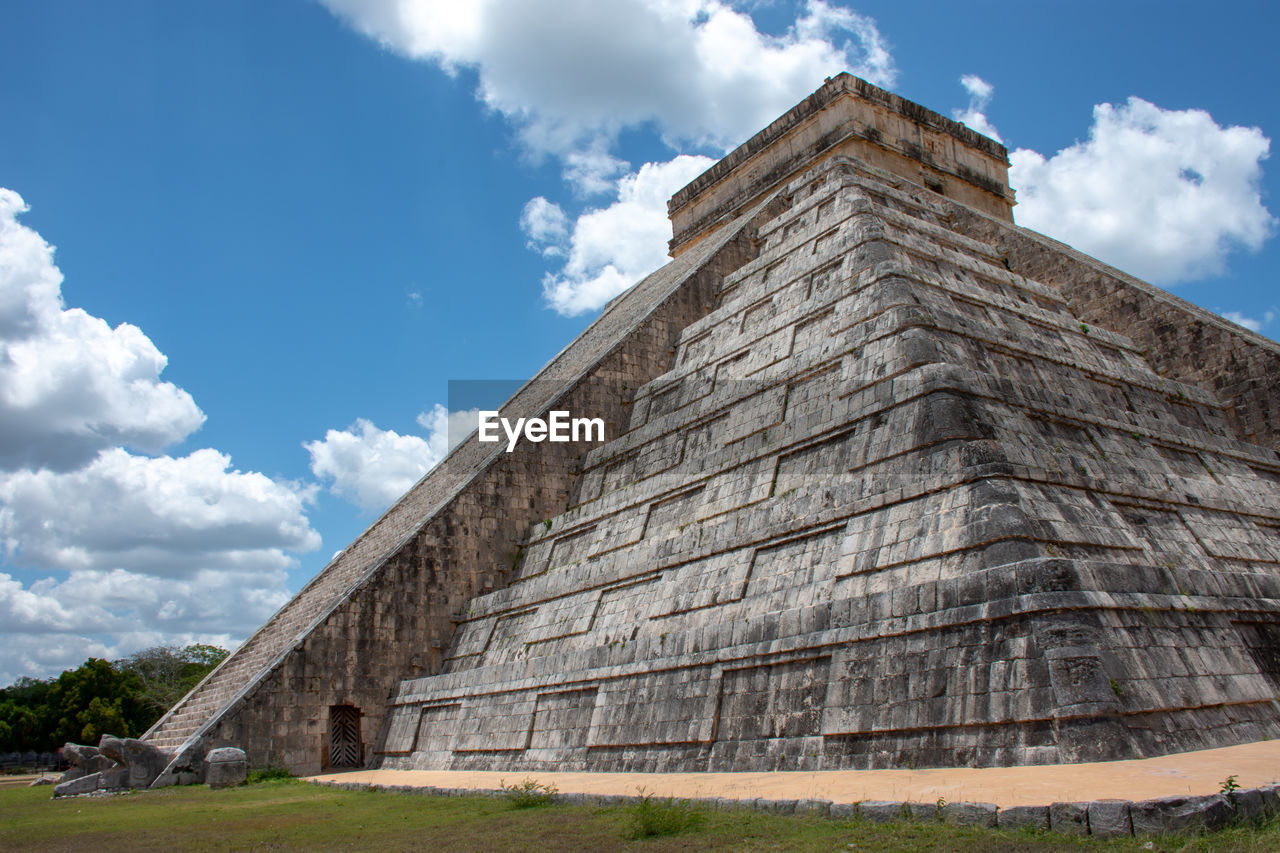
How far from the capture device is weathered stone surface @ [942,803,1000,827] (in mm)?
4383

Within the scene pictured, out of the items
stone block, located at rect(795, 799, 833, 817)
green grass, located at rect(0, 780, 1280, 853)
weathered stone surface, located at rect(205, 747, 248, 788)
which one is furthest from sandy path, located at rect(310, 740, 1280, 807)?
weathered stone surface, located at rect(205, 747, 248, 788)

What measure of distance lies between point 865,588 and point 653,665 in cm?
210

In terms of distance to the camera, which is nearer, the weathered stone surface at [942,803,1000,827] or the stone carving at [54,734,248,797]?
the weathered stone surface at [942,803,1000,827]

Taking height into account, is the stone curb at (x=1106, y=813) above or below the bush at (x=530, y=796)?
Result: above

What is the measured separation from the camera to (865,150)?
55.2 ft

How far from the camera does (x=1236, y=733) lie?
616 centimetres

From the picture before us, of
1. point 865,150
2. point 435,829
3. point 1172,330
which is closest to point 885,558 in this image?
point 435,829

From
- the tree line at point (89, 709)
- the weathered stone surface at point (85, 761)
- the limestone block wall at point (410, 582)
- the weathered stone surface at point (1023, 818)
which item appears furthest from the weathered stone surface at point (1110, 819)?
the tree line at point (89, 709)

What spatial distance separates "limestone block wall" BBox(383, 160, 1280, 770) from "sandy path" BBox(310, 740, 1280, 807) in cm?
25

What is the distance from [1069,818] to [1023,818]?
21 cm

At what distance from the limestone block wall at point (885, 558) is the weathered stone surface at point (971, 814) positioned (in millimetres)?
1301

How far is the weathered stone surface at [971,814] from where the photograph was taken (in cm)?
438

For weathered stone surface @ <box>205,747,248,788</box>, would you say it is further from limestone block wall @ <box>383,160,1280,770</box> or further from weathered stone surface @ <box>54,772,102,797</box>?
limestone block wall @ <box>383,160,1280,770</box>

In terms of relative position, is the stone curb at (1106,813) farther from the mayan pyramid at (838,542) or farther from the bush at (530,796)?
the bush at (530,796)
